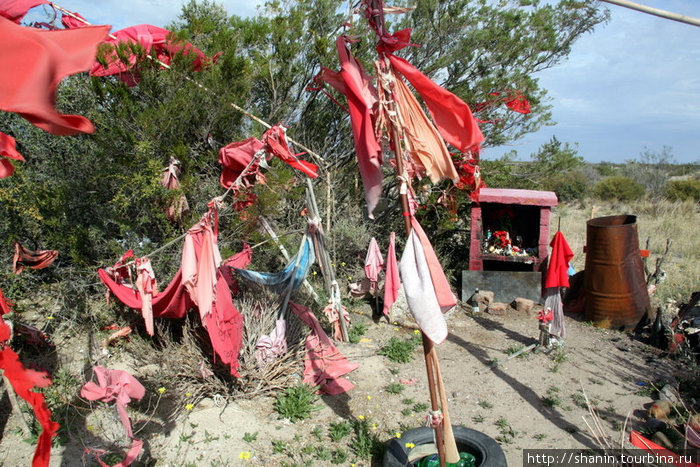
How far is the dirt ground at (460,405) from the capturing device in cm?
390

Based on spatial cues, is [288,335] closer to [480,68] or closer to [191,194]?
[191,194]

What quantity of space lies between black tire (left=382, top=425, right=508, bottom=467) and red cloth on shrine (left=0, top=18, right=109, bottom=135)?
285 centimetres

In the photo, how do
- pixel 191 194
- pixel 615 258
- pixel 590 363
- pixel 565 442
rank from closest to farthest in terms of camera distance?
pixel 565 442
pixel 590 363
pixel 191 194
pixel 615 258

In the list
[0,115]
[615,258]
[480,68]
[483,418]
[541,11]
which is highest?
[541,11]

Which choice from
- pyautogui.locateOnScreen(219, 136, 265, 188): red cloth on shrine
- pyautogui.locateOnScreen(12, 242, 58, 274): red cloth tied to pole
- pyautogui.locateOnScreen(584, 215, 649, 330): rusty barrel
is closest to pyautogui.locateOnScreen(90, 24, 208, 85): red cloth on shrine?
pyautogui.locateOnScreen(219, 136, 265, 188): red cloth on shrine

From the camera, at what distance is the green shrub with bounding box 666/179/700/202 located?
57.7 feet

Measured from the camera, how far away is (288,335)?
4961 millimetres

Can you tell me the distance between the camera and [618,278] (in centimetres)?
663

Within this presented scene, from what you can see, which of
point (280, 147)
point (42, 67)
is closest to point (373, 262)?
point (280, 147)

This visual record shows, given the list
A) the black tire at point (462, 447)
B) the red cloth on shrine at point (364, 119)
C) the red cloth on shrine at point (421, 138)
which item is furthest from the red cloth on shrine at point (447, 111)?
the black tire at point (462, 447)

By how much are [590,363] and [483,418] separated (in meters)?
1.93

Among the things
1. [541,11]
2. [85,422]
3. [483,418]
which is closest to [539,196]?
[541,11]

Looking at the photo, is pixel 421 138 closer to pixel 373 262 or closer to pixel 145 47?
pixel 145 47

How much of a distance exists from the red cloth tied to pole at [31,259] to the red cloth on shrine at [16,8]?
233cm
